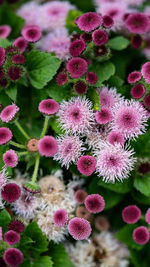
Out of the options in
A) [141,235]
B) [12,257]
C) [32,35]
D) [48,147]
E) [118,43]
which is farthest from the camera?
[118,43]

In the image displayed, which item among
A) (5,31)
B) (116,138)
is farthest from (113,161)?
(5,31)

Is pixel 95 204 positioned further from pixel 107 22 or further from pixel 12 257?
pixel 107 22

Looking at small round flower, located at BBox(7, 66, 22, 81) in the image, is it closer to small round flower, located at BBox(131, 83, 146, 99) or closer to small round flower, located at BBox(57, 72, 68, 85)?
small round flower, located at BBox(57, 72, 68, 85)

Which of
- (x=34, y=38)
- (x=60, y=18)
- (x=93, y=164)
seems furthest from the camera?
(x=60, y=18)

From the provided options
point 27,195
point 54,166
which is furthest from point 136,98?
point 27,195

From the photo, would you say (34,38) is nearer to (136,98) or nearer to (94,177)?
(136,98)
